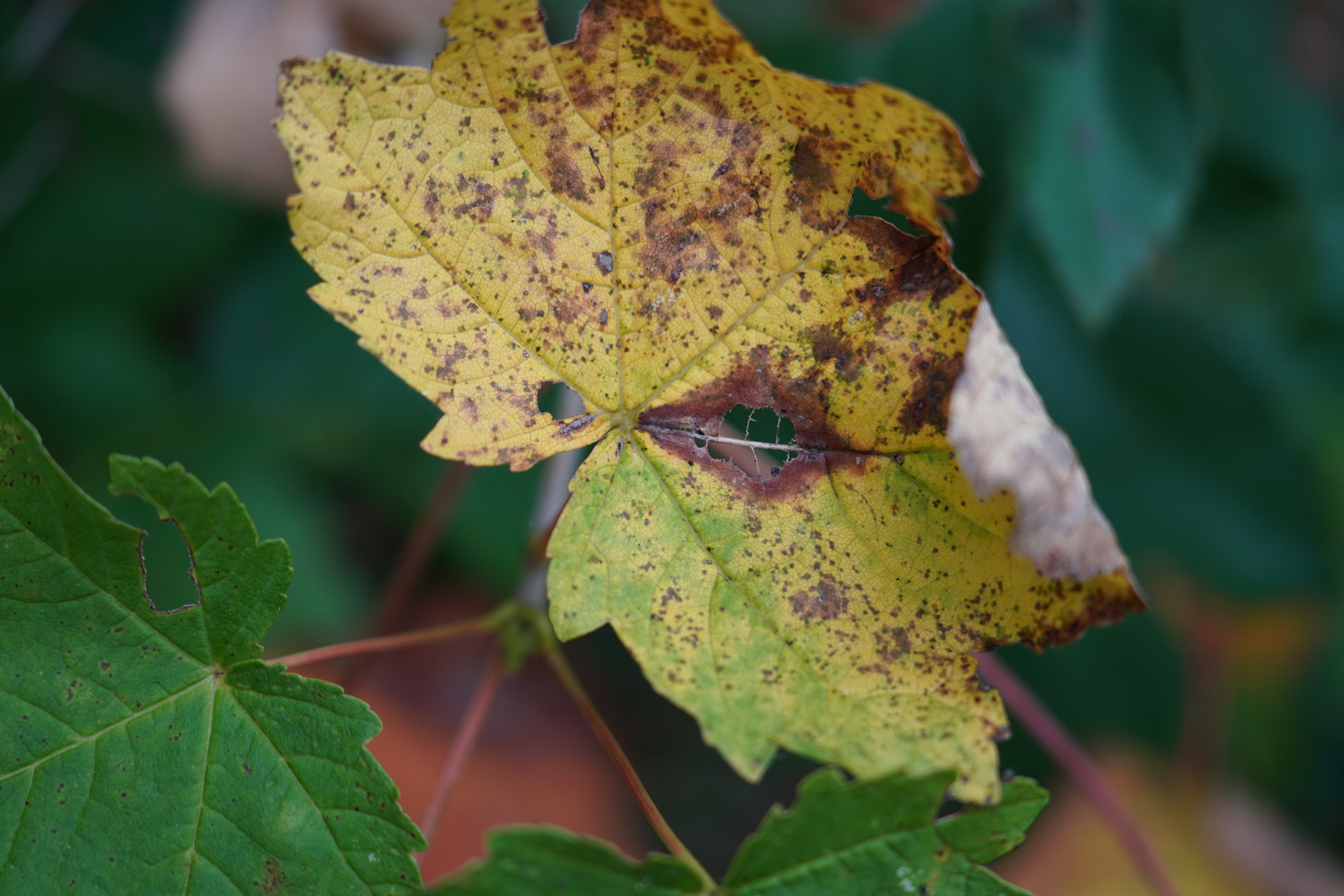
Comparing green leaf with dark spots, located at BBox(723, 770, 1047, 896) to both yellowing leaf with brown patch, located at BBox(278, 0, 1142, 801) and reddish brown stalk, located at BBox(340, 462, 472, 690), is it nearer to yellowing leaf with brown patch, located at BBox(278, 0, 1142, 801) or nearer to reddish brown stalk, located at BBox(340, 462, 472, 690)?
yellowing leaf with brown patch, located at BBox(278, 0, 1142, 801)

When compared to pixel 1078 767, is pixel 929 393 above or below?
above

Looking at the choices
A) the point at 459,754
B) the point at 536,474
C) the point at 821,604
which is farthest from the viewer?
the point at 536,474

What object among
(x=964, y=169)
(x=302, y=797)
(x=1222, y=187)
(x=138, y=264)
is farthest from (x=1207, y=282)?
(x=138, y=264)

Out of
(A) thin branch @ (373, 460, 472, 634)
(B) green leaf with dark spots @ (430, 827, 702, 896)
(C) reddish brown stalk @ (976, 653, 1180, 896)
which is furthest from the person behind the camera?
(A) thin branch @ (373, 460, 472, 634)

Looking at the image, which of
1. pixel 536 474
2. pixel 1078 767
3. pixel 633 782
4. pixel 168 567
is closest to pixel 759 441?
pixel 633 782

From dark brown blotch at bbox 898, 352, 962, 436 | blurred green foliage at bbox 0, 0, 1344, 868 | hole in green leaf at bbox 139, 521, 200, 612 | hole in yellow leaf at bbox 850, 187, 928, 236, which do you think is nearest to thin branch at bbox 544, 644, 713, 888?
dark brown blotch at bbox 898, 352, 962, 436

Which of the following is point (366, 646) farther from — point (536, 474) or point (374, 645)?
point (536, 474)


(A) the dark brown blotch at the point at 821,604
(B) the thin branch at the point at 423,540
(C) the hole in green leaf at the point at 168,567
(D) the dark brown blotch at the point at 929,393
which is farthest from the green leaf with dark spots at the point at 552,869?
(C) the hole in green leaf at the point at 168,567
